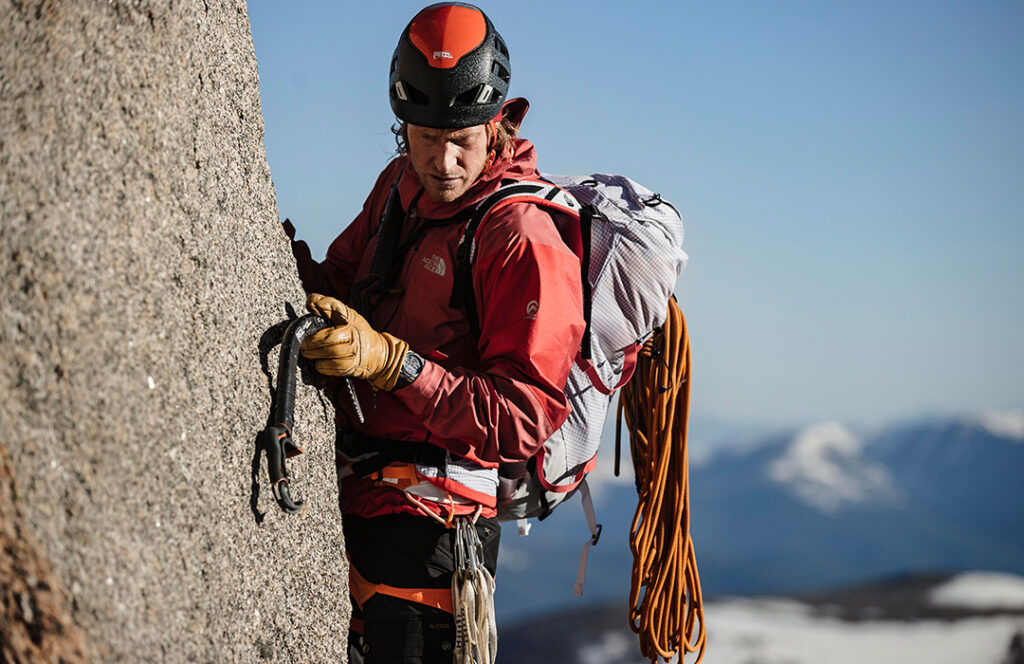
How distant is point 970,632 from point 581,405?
1289 centimetres

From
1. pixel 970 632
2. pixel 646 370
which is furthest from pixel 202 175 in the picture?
pixel 970 632

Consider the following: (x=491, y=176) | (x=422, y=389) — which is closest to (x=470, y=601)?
(x=422, y=389)

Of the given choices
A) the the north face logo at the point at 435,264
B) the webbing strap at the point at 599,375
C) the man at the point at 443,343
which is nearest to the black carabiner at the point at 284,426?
the man at the point at 443,343

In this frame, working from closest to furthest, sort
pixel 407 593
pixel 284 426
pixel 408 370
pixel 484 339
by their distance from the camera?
pixel 284 426 → pixel 408 370 → pixel 484 339 → pixel 407 593

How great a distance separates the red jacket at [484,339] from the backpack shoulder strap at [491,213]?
26 millimetres

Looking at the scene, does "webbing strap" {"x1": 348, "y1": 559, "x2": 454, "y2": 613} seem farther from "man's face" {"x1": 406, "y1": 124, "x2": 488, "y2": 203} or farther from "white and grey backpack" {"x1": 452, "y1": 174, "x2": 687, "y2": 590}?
"man's face" {"x1": 406, "y1": 124, "x2": 488, "y2": 203}

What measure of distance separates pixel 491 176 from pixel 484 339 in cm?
63

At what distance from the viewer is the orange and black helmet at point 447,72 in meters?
3.21

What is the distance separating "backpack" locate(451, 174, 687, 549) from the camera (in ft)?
11.1

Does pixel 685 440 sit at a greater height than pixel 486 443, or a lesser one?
greater

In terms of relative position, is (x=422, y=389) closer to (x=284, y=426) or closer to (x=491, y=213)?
(x=284, y=426)

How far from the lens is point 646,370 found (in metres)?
4.25

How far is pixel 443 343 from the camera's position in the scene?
326 cm

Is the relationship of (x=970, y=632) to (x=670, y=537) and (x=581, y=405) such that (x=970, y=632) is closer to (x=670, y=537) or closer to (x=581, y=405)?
(x=670, y=537)
